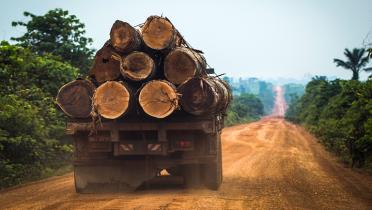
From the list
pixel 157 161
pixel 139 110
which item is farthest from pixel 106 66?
pixel 157 161

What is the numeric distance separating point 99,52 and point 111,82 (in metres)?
0.83

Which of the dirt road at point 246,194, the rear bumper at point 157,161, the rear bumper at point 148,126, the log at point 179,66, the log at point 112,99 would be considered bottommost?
the dirt road at point 246,194

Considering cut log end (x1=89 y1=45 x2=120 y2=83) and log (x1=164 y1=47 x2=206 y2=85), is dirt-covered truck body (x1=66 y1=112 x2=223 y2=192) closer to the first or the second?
log (x1=164 y1=47 x2=206 y2=85)

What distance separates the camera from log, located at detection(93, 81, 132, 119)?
804 centimetres

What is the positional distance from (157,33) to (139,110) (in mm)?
1361

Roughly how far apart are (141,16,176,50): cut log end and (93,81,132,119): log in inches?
34.7

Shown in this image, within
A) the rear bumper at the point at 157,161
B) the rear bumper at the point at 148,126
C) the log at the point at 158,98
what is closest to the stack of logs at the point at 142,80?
the log at the point at 158,98

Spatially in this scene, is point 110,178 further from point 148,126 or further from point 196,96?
point 196,96

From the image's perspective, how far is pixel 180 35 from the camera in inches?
362

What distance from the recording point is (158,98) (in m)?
8.02

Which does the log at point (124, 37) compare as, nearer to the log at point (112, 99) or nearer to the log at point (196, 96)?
the log at point (112, 99)

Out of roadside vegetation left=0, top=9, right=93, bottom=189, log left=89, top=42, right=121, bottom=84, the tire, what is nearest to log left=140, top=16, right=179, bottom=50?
log left=89, top=42, right=121, bottom=84

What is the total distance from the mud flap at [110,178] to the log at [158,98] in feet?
4.12

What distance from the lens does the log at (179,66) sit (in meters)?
8.30
